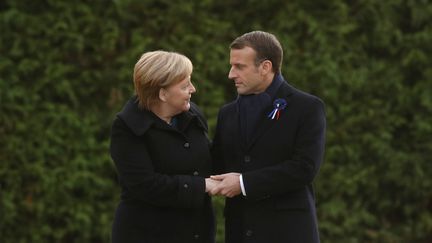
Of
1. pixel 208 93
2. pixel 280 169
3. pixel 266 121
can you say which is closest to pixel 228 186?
pixel 280 169

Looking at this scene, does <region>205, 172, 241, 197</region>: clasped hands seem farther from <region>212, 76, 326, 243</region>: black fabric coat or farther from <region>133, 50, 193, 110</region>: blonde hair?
<region>133, 50, 193, 110</region>: blonde hair

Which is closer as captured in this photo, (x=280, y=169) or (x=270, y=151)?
(x=280, y=169)

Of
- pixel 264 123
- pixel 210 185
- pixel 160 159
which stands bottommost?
pixel 210 185

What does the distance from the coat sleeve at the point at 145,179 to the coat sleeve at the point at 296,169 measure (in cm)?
26

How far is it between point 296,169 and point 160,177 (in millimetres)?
632

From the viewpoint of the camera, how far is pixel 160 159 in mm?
4180

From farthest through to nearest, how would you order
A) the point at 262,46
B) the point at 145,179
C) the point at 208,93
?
1. the point at 208,93
2. the point at 262,46
3. the point at 145,179

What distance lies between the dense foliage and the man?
2.53 metres

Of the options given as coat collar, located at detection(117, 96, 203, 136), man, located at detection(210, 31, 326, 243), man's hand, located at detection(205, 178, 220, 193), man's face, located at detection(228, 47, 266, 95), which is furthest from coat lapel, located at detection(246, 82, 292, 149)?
coat collar, located at detection(117, 96, 203, 136)

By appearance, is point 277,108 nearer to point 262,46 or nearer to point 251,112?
point 251,112

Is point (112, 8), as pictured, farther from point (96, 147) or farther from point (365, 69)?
point (365, 69)

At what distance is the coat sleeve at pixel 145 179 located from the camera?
13.3ft

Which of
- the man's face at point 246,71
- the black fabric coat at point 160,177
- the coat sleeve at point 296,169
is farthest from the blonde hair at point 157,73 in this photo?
the coat sleeve at point 296,169

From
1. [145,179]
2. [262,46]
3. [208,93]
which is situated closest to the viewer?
[145,179]
